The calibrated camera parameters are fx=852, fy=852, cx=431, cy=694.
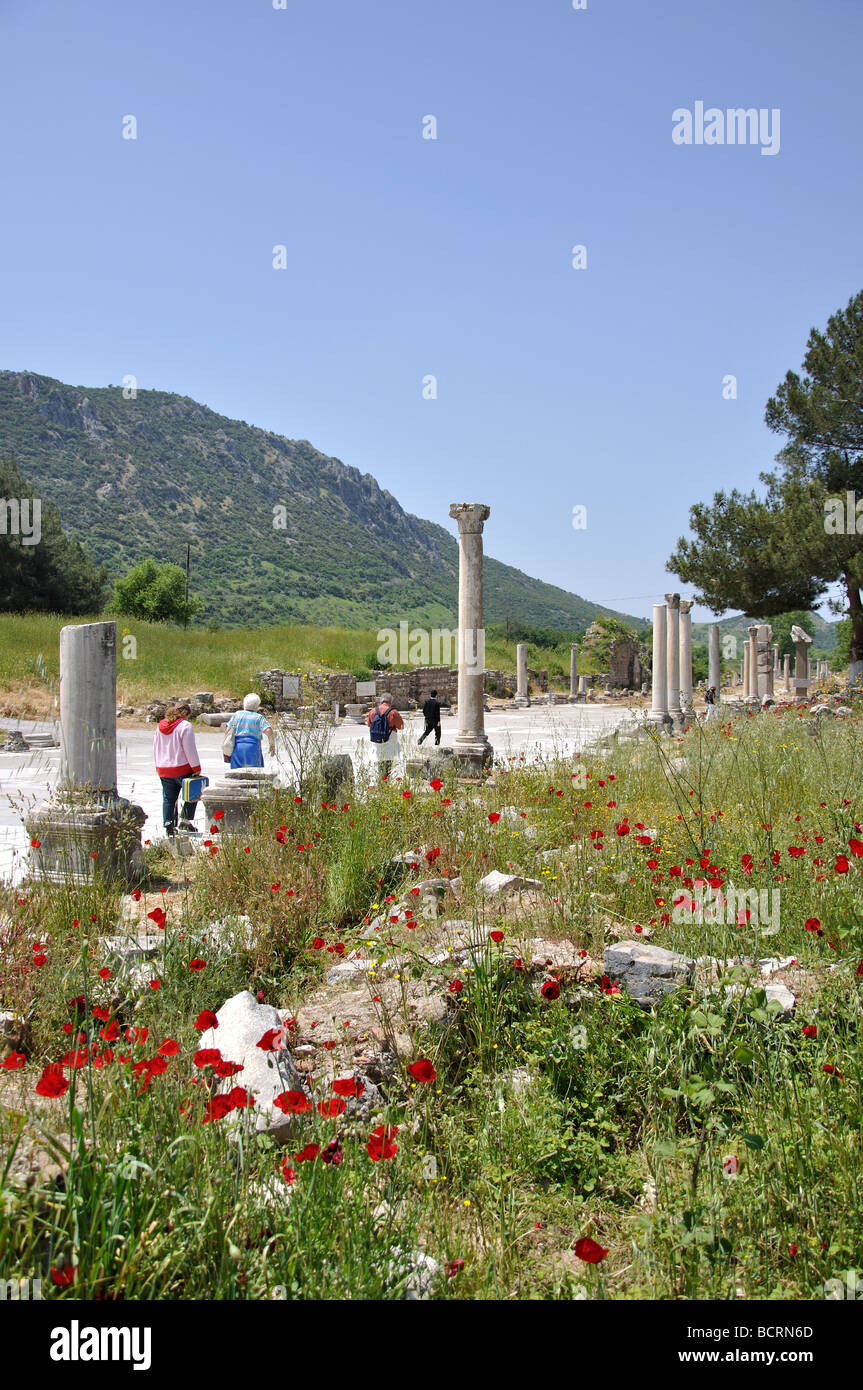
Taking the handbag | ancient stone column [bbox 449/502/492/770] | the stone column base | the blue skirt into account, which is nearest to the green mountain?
ancient stone column [bbox 449/502/492/770]

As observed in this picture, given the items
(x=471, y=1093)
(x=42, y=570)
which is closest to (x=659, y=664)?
(x=471, y=1093)

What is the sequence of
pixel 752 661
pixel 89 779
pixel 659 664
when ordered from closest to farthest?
pixel 89 779
pixel 659 664
pixel 752 661

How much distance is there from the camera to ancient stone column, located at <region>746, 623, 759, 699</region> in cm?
2970

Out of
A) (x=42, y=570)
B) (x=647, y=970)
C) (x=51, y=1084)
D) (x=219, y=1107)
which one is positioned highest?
(x=42, y=570)

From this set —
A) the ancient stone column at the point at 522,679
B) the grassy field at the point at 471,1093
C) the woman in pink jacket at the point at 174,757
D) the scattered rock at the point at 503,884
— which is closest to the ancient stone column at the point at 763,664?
the ancient stone column at the point at 522,679

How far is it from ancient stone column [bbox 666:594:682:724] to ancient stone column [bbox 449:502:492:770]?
956 centimetres

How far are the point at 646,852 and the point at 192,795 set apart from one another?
455 cm

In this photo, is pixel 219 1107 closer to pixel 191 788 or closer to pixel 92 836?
pixel 92 836

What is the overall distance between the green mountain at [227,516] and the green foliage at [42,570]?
57.5 ft

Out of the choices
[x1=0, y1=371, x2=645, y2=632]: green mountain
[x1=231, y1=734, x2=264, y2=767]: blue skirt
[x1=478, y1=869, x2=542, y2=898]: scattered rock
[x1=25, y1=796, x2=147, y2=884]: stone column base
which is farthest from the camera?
[x1=0, y1=371, x2=645, y2=632]: green mountain

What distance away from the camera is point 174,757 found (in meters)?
8.12

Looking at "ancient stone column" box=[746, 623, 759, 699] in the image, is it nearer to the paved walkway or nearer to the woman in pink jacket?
the paved walkway

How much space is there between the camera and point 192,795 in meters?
8.04

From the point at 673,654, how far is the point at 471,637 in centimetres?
1064
